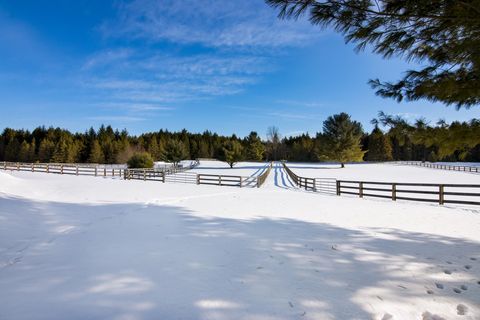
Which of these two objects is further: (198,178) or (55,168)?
(55,168)

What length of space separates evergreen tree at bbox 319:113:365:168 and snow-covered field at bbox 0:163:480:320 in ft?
145

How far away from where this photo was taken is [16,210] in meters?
8.18

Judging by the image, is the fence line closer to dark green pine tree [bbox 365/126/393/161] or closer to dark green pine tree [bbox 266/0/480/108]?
dark green pine tree [bbox 266/0/480/108]

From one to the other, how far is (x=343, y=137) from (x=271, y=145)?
151 feet

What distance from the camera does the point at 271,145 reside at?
94.9 metres

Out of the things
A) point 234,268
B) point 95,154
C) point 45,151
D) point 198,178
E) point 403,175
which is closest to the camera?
point 234,268

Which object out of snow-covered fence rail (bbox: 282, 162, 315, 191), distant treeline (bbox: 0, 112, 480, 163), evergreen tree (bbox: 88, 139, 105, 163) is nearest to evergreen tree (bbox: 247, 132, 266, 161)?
distant treeline (bbox: 0, 112, 480, 163)

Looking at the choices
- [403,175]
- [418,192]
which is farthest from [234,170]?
[418,192]

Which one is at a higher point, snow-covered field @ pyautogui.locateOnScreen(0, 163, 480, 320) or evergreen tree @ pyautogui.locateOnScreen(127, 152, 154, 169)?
evergreen tree @ pyautogui.locateOnScreen(127, 152, 154, 169)

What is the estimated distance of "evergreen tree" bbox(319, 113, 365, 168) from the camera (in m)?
49.4

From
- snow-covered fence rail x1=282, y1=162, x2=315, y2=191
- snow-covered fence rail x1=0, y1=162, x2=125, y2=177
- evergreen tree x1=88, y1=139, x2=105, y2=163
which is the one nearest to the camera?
snow-covered fence rail x1=282, y1=162, x2=315, y2=191

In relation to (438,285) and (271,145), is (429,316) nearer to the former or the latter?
(438,285)

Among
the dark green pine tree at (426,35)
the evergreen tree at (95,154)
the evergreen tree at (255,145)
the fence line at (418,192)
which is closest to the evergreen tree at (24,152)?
the evergreen tree at (95,154)

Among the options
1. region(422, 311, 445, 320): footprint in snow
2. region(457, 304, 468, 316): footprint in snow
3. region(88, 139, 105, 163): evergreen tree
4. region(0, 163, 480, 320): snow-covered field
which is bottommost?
region(457, 304, 468, 316): footprint in snow
